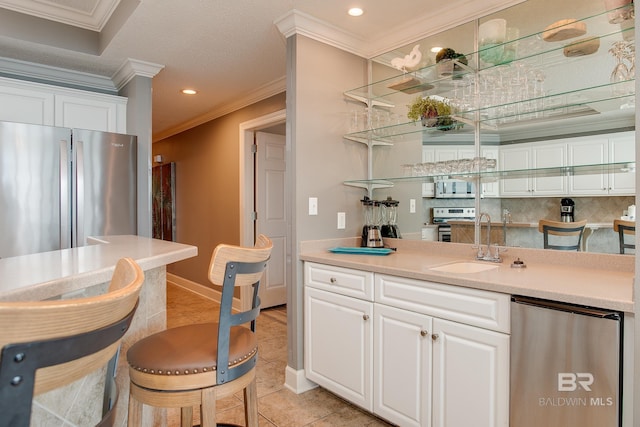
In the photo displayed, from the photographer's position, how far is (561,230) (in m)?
2.00

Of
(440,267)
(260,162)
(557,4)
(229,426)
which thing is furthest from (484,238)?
(260,162)

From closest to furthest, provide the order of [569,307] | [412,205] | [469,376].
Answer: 1. [569,307]
2. [469,376]
3. [412,205]

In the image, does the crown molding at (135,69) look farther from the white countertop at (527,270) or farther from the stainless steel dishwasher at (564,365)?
the stainless steel dishwasher at (564,365)

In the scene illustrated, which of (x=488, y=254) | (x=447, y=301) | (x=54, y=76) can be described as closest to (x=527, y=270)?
(x=488, y=254)

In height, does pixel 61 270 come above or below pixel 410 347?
above

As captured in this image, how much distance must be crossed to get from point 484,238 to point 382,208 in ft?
2.58

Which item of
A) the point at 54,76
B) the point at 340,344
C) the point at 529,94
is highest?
the point at 54,76

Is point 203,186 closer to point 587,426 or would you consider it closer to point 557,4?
point 557,4

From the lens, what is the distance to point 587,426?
131 cm

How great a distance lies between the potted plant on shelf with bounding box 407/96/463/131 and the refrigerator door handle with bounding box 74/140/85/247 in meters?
2.36

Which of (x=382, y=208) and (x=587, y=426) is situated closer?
(x=587, y=426)

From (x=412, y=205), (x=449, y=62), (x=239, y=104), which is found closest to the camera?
(x=449, y=62)

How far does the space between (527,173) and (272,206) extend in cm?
303

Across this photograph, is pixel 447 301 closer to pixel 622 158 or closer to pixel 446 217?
pixel 446 217
